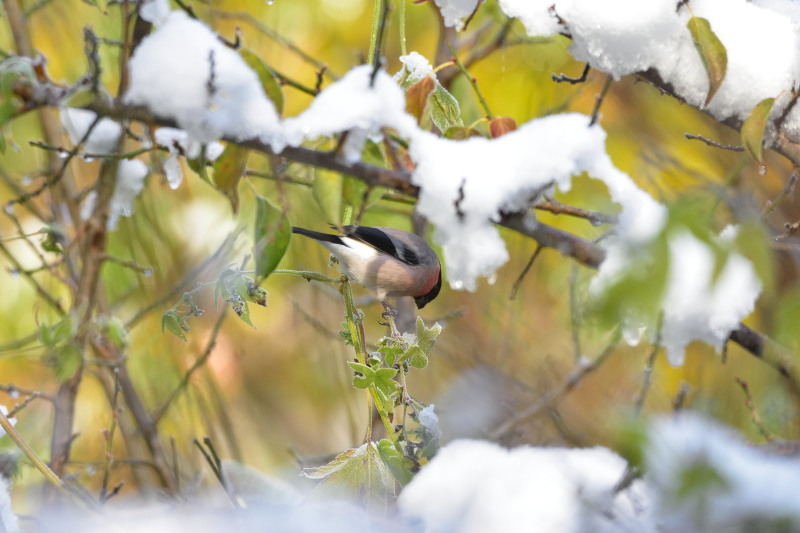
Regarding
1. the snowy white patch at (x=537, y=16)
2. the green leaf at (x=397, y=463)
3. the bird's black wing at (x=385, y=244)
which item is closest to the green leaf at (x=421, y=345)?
the green leaf at (x=397, y=463)

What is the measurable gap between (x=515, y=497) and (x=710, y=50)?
1.87ft

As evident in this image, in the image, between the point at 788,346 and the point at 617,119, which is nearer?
the point at 788,346

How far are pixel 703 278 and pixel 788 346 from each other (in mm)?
167

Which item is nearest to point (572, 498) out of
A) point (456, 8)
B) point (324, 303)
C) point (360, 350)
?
point (360, 350)

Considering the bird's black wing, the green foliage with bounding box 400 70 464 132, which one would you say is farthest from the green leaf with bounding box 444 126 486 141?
the bird's black wing

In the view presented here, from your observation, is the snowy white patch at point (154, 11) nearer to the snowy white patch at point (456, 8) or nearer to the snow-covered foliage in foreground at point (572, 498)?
the snowy white patch at point (456, 8)

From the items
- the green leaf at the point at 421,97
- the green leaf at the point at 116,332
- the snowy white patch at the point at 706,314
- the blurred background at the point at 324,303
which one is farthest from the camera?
the blurred background at the point at 324,303

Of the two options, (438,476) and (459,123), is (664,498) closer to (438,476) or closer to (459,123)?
(438,476)

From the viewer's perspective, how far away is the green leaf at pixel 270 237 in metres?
0.55

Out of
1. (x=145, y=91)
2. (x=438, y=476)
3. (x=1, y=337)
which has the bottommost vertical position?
(x=1, y=337)

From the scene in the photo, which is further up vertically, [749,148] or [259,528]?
[749,148]

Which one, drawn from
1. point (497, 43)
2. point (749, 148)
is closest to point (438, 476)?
point (749, 148)

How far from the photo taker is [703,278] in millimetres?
A: 439

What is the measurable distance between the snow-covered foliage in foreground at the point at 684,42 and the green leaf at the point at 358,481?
0.60 m
